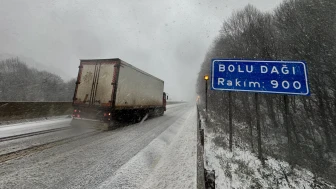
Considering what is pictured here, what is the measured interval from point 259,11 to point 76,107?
20.5 metres

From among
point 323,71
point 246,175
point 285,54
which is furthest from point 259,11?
point 246,175

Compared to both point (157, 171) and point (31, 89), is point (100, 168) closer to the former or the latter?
point (157, 171)

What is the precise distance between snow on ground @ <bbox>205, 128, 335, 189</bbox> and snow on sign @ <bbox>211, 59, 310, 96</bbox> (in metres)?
2.84

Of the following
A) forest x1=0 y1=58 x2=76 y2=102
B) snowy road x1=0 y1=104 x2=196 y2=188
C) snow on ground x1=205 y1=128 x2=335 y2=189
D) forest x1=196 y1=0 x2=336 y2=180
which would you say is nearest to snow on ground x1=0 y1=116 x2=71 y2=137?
snowy road x1=0 y1=104 x2=196 y2=188

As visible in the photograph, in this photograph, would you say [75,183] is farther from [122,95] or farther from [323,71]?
[323,71]

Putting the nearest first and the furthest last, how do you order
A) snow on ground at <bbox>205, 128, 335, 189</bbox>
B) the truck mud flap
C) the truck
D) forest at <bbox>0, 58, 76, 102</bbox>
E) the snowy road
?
the snowy road → snow on ground at <bbox>205, 128, 335, 189</bbox> → the truck mud flap → the truck → forest at <bbox>0, 58, 76, 102</bbox>

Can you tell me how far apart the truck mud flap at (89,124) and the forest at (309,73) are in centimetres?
638

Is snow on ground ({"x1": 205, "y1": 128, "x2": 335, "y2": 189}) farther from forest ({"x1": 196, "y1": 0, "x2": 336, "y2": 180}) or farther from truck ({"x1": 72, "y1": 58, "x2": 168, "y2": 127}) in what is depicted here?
truck ({"x1": 72, "y1": 58, "x2": 168, "y2": 127})

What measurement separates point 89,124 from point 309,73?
54.1ft

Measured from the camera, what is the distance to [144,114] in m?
13.5

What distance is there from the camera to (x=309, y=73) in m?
12.3

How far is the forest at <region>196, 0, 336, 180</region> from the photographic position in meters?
10.3

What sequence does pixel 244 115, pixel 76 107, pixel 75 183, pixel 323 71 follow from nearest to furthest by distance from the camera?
pixel 75 183 → pixel 76 107 → pixel 323 71 → pixel 244 115

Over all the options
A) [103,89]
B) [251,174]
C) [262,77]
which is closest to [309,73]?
[262,77]
